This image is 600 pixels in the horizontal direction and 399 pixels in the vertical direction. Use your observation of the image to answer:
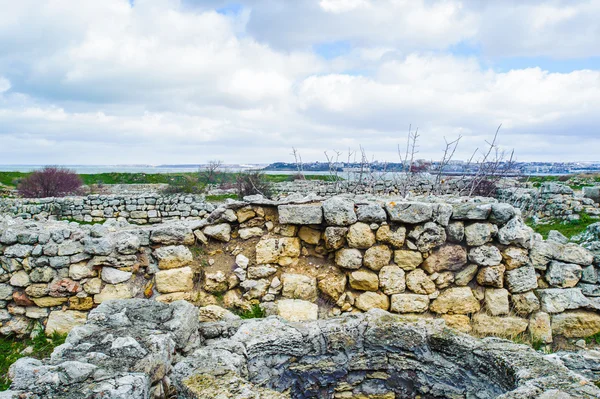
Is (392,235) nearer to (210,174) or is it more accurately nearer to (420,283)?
(420,283)

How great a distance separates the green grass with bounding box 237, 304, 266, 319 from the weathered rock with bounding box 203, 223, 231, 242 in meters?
1.00

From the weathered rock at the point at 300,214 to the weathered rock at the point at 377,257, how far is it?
73 cm

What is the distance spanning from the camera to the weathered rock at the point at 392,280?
17.0 feet

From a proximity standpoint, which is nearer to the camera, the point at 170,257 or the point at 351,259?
the point at 351,259

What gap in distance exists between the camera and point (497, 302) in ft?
16.9

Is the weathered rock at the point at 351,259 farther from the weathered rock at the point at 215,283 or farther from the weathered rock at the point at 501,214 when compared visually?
the weathered rock at the point at 501,214

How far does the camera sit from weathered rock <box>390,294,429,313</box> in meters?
5.16

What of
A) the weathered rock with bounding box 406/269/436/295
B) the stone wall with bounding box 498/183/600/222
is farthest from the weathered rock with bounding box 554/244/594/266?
the stone wall with bounding box 498/183/600/222

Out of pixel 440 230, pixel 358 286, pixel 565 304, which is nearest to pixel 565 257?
pixel 565 304

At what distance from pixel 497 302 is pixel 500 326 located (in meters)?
0.28

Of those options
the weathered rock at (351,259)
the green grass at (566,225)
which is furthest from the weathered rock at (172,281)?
the green grass at (566,225)

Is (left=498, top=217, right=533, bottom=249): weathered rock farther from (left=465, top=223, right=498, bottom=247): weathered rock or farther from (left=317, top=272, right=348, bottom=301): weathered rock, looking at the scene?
(left=317, top=272, right=348, bottom=301): weathered rock

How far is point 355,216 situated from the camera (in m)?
5.23

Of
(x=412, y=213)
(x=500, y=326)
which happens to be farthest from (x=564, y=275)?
(x=412, y=213)
